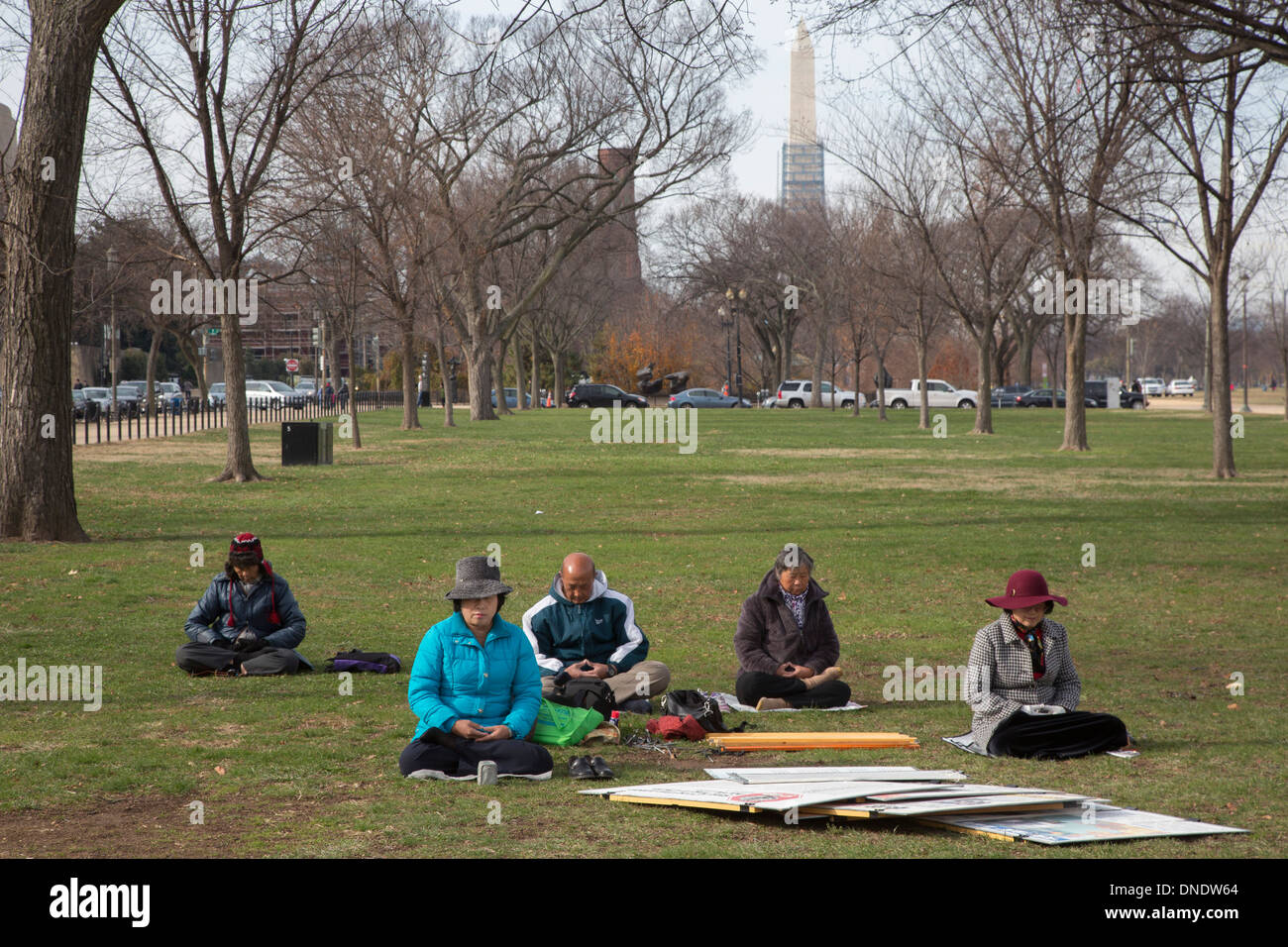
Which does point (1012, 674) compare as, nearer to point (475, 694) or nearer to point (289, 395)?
point (475, 694)

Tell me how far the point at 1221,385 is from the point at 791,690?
2044 centimetres

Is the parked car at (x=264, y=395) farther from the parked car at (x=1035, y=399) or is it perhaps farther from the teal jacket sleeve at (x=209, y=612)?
the teal jacket sleeve at (x=209, y=612)

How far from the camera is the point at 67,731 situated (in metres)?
8.07

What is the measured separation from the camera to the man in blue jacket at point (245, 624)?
987 cm

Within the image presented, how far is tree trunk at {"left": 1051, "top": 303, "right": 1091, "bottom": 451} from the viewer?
3506 centimetres

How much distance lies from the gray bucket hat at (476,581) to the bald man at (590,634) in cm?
189

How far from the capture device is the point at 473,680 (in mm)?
7215

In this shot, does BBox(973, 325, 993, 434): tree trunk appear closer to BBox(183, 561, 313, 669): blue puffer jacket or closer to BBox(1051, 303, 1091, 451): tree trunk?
BBox(1051, 303, 1091, 451): tree trunk

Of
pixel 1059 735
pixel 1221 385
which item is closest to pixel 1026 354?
pixel 1221 385

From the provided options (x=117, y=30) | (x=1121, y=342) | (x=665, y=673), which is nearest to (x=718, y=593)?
(x=665, y=673)

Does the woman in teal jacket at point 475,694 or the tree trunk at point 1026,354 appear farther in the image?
the tree trunk at point 1026,354

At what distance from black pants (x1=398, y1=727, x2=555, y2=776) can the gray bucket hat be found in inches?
30.6

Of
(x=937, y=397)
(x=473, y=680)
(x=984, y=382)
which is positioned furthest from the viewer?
(x=937, y=397)

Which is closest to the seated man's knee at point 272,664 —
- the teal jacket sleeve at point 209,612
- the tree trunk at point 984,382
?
the teal jacket sleeve at point 209,612
